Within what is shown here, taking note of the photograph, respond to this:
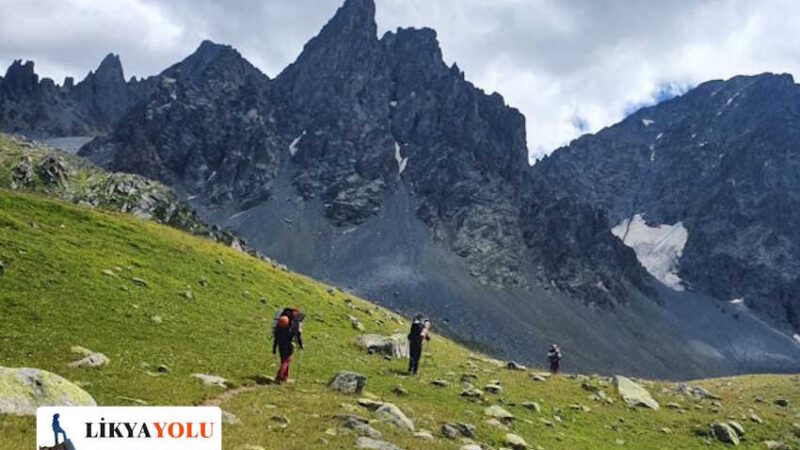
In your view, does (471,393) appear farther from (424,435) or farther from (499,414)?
(424,435)

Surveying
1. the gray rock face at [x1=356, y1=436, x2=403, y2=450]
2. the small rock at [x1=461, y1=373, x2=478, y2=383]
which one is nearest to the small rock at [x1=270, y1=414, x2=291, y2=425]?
the gray rock face at [x1=356, y1=436, x2=403, y2=450]

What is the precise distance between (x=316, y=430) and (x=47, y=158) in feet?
396

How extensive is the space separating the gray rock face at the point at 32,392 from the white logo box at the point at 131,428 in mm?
6423

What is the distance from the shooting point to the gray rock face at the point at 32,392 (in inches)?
649

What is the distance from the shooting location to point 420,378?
3566cm

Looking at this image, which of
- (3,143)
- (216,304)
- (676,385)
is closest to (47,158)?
(3,143)

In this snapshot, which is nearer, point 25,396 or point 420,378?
point 25,396

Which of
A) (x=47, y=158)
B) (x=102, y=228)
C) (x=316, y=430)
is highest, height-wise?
(x=47, y=158)

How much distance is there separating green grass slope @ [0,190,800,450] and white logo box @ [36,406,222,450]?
3.68 meters

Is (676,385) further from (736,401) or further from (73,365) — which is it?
(73,365)

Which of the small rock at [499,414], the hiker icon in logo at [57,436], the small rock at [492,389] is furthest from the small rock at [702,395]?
the hiker icon in logo at [57,436]

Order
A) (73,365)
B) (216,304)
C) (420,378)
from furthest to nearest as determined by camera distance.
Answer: (216,304), (420,378), (73,365)

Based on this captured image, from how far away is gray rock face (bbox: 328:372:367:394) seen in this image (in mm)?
27359

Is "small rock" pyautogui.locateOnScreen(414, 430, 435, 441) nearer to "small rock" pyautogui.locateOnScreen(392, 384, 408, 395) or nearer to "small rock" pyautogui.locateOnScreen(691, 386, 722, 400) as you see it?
"small rock" pyautogui.locateOnScreen(392, 384, 408, 395)
